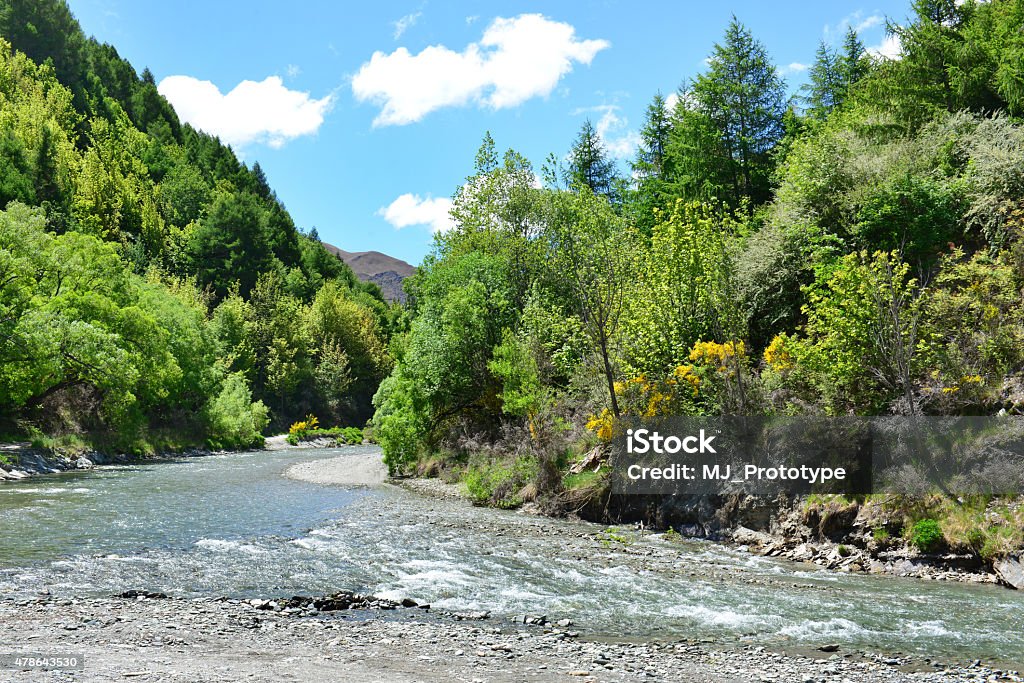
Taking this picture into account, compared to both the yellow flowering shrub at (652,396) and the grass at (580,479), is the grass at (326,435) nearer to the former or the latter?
the grass at (580,479)

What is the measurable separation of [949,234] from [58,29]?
18129cm

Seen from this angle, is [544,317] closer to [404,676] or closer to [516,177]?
[516,177]

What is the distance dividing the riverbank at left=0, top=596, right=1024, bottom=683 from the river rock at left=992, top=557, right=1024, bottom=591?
5.42 meters

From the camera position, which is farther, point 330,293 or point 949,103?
point 330,293

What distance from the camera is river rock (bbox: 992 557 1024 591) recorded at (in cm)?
1383

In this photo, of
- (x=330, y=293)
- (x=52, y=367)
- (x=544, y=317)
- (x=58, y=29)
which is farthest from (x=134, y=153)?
(x=544, y=317)

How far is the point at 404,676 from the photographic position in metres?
9.02

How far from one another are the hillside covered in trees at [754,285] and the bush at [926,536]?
740mm

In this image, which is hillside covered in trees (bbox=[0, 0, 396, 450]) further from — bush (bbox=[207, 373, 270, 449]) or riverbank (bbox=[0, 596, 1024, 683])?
riverbank (bbox=[0, 596, 1024, 683])

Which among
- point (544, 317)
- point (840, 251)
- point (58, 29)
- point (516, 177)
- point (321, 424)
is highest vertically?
point (58, 29)

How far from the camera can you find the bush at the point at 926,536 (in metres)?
15.5

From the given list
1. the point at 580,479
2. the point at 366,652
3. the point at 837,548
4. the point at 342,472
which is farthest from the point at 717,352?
the point at 342,472

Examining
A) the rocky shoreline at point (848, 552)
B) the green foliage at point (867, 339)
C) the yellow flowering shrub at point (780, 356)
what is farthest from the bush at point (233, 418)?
the green foliage at point (867, 339)

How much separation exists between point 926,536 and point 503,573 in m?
9.36
